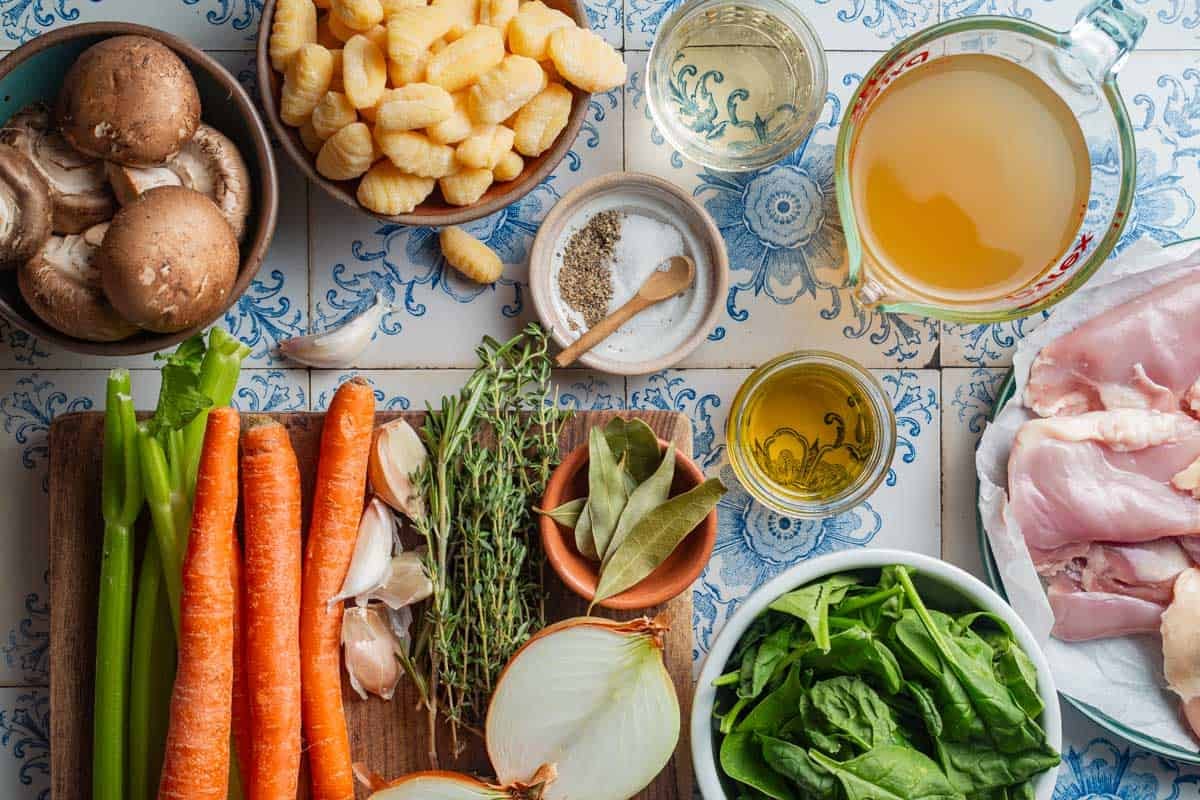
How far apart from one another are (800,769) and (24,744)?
0.86 meters

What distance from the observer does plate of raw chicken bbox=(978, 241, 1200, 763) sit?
112cm

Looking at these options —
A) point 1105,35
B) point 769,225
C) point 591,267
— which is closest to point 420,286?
point 591,267

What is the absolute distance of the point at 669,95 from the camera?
Answer: 1.15 m

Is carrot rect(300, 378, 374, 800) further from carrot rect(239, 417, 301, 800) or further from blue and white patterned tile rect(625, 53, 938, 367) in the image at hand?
blue and white patterned tile rect(625, 53, 938, 367)

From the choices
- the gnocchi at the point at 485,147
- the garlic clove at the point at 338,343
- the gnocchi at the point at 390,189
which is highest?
the gnocchi at the point at 485,147

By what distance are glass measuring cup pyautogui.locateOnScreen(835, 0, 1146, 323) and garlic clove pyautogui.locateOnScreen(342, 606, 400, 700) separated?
0.61 meters

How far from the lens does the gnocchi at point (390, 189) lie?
1010 millimetres

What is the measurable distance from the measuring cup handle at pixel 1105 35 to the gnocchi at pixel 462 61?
1.87 ft

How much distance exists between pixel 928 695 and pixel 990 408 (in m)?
0.39

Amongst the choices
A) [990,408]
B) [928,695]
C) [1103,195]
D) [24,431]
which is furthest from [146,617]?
[1103,195]

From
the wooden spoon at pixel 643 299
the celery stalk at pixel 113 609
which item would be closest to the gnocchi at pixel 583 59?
the wooden spoon at pixel 643 299

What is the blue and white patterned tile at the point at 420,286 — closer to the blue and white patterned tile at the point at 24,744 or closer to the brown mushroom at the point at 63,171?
the brown mushroom at the point at 63,171

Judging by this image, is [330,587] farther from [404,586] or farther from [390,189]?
[390,189]

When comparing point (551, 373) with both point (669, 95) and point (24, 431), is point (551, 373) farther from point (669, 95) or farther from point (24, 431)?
point (24, 431)
